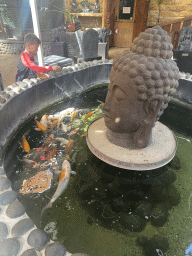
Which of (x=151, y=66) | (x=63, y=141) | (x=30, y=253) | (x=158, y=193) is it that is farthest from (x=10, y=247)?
(x=151, y=66)

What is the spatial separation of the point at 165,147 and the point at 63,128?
1346 millimetres

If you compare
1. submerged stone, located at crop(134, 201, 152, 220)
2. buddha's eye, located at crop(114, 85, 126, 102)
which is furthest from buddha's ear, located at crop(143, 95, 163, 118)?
submerged stone, located at crop(134, 201, 152, 220)

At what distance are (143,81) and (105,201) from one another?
1080 millimetres

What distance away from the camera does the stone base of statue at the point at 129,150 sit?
177cm

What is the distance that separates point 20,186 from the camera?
1.70m

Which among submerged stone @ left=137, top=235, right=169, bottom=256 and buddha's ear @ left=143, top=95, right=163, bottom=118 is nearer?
submerged stone @ left=137, top=235, right=169, bottom=256

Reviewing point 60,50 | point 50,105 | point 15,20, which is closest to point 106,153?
point 50,105

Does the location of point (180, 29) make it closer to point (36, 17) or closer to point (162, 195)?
point (36, 17)

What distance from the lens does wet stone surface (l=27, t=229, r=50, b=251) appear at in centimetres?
98

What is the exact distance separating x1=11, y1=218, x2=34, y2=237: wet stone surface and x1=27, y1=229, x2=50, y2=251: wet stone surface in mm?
49

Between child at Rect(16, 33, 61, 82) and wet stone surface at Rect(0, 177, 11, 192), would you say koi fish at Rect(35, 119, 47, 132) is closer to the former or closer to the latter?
child at Rect(16, 33, 61, 82)

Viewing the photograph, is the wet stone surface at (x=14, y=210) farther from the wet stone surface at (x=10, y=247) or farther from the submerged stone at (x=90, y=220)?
the submerged stone at (x=90, y=220)

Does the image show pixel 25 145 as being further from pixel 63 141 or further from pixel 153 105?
pixel 153 105

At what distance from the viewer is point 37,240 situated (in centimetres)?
100
